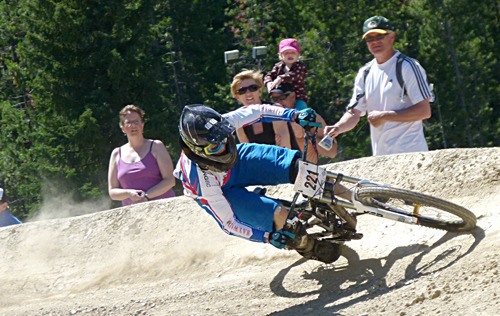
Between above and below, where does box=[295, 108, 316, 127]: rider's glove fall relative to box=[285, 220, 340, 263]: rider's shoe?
above

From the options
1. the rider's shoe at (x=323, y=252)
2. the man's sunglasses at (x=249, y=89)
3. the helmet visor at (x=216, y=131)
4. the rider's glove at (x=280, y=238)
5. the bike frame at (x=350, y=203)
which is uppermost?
the man's sunglasses at (x=249, y=89)

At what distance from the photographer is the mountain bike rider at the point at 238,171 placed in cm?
700

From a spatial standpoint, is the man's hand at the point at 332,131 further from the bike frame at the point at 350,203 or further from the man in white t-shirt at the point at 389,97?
the bike frame at the point at 350,203

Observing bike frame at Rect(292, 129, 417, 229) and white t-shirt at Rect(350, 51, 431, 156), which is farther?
white t-shirt at Rect(350, 51, 431, 156)

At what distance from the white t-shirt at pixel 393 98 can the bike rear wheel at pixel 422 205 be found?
1.12 meters

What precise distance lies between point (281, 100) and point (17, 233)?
322cm

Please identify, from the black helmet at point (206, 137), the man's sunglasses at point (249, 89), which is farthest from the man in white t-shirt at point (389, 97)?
the black helmet at point (206, 137)

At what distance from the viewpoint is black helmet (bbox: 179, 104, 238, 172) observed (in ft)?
22.8

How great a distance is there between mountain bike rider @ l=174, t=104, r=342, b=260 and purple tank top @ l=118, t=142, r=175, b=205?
192cm

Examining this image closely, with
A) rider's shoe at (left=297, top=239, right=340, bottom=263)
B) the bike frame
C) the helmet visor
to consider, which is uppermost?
the helmet visor

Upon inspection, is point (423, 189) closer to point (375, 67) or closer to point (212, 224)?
point (375, 67)

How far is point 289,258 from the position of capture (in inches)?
324

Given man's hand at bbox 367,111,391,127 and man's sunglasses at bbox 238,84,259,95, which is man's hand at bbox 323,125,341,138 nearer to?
man's hand at bbox 367,111,391,127

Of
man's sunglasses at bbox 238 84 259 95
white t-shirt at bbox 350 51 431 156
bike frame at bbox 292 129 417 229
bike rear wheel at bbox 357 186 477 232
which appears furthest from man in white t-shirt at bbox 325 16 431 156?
man's sunglasses at bbox 238 84 259 95
